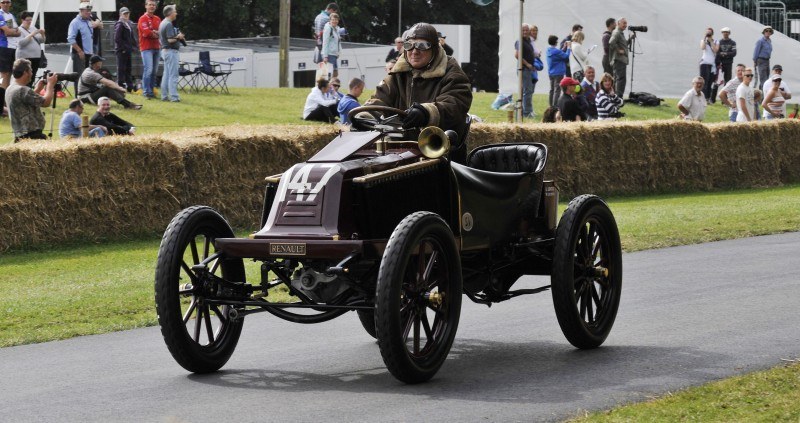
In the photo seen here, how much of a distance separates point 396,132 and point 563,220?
1.22 m

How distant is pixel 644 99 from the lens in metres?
32.0

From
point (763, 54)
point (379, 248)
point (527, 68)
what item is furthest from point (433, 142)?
point (763, 54)

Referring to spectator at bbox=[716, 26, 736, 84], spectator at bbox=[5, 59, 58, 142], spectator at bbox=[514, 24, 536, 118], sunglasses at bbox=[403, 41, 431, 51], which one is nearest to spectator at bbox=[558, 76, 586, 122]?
spectator at bbox=[514, 24, 536, 118]

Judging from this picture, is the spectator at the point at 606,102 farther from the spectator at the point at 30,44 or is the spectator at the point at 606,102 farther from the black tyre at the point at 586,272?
the black tyre at the point at 586,272

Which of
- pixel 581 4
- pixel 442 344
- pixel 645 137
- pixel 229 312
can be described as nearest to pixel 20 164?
pixel 229 312

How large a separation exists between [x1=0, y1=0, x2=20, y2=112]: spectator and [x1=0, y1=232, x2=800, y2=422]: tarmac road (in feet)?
47.2

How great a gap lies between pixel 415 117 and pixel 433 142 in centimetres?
30

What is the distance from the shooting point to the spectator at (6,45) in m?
22.4

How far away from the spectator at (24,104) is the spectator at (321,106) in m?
7.50

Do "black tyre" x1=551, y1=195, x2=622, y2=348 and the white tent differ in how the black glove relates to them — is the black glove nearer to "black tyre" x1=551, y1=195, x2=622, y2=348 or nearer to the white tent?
"black tyre" x1=551, y1=195, x2=622, y2=348

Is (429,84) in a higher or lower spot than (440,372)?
higher

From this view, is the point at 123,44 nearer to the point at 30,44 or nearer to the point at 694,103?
the point at 30,44

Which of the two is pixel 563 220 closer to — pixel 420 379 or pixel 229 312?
pixel 420 379

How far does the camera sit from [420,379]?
23.0ft
